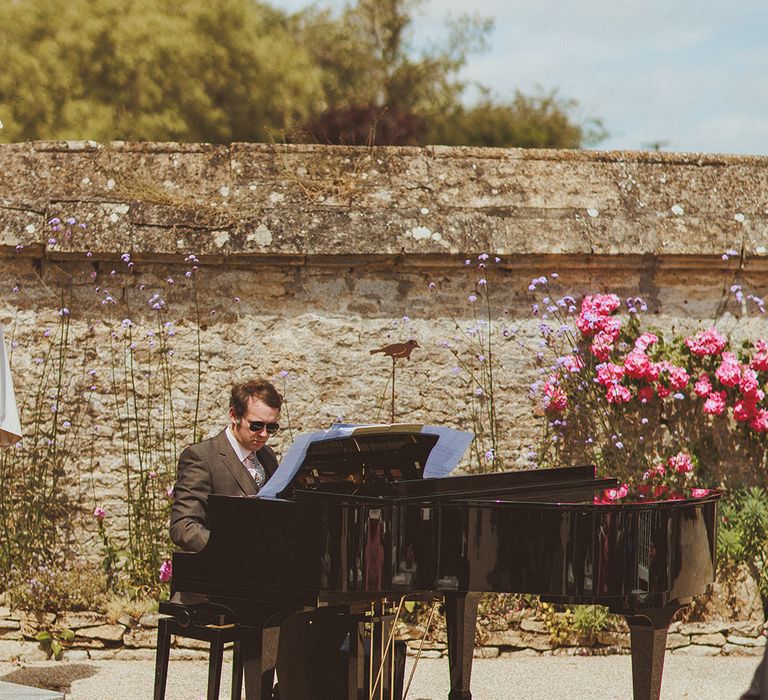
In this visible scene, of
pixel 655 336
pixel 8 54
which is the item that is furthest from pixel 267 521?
pixel 8 54

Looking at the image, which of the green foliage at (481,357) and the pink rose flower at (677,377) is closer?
the pink rose flower at (677,377)

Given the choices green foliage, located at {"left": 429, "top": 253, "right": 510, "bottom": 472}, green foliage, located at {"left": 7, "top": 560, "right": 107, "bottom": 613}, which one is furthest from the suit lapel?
green foliage, located at {"left": 429, "top": 253, "right": 510, "bottom": 472}

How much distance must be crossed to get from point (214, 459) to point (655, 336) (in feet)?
9.93

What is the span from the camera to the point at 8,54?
18281mm

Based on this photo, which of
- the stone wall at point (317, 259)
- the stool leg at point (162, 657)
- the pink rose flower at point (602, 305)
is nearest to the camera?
the stool leg at point (162, 657)

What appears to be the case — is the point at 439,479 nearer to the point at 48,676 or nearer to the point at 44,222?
the point at 48,676

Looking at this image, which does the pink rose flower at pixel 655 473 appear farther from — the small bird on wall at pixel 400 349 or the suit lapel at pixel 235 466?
the suit lapel at pixel 235 466

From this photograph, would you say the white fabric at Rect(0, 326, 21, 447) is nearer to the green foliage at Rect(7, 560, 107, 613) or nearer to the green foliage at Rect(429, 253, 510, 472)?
the green foliage at Rect(7, 560, 107, 613)

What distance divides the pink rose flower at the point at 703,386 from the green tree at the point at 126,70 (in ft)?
41.7

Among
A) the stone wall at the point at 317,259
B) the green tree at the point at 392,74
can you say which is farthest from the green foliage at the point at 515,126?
the stone wall at the point at 317,259

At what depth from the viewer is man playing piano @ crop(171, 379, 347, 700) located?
4.77 meters

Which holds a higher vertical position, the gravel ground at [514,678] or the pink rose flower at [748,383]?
the pink rose flower at [748,383]

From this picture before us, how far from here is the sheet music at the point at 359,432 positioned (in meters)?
4.20

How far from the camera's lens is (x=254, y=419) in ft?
16.1
